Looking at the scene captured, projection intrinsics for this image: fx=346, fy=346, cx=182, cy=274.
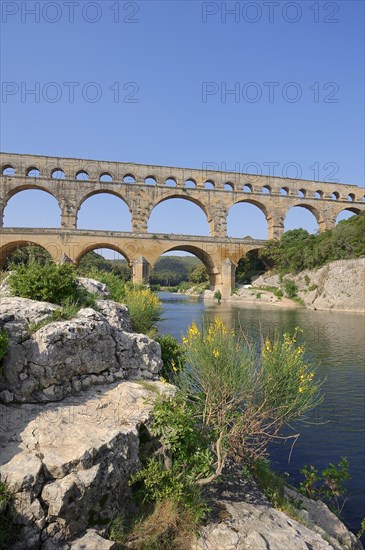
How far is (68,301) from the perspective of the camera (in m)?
6.04

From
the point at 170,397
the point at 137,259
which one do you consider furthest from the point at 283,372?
the point at 137,259

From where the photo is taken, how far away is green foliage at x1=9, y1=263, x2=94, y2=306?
246 inches

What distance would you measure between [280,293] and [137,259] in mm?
17752

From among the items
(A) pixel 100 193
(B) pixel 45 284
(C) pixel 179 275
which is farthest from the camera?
(C) pixel 179 275

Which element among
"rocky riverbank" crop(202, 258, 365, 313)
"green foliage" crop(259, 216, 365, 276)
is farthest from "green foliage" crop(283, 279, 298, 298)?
"green foliage" crop(259, 216, 365, 276)

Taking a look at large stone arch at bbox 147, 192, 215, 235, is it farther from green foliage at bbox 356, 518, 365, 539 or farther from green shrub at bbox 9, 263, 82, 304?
green foliage at bbox 356, 518, 365, 539

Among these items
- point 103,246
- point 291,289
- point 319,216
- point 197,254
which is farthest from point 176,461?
point 319,216

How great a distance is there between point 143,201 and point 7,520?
145 feet

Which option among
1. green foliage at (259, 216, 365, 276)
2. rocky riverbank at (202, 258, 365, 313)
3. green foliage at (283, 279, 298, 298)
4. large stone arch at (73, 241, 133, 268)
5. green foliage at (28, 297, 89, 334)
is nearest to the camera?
green foliage at (28, 297, 89, 334)

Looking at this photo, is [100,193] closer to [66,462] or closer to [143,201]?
[143,201]

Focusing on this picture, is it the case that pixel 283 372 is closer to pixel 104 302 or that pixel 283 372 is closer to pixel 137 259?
pixel 104 302

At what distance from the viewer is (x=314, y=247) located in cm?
4244

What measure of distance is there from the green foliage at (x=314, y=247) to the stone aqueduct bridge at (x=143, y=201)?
2618 millimetres

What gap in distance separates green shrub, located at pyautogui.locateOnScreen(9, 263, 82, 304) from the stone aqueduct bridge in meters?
33.8
